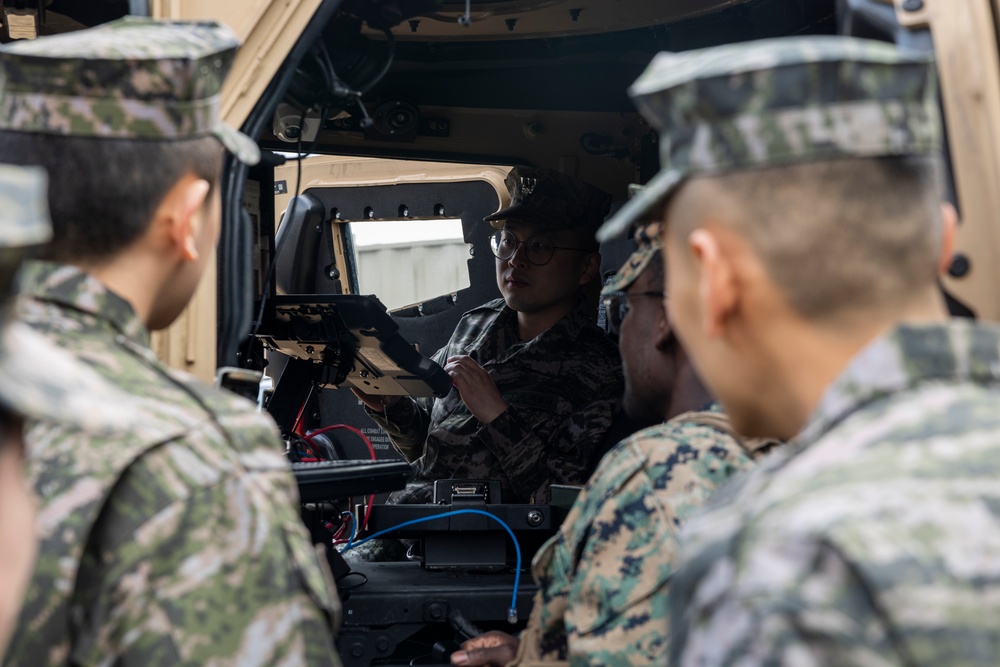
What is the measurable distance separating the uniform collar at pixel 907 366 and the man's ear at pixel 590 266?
298 cm

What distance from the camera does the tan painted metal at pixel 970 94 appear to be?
5.23 ft

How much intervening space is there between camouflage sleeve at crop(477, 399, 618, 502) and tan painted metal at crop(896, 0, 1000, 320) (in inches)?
77.1

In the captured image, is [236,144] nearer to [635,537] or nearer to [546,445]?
[635,537]

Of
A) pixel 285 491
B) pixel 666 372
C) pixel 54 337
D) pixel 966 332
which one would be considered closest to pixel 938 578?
pixel 966 332

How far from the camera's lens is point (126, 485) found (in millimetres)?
1153

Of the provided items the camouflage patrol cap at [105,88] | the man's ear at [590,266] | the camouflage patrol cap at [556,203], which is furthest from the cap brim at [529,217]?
the camouflage patrol cap at [105,88]

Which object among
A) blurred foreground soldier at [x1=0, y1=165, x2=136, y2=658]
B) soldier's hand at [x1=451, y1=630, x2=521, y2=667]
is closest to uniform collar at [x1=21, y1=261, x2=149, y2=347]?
blurred foreground soldier at [x1=0, y1=165, x2=136, y2=658]

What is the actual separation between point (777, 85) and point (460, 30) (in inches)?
96.0

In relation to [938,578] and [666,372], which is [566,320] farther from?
[938,578]

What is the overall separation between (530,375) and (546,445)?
0.92 ft

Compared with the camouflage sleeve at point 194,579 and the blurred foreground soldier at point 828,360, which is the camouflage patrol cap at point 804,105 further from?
the camouflage sleeve at point 194,579

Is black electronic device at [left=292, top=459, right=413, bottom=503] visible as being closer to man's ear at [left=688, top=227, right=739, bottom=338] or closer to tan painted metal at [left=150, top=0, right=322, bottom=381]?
tan painted metal at [left=150, top=0, right=322, bottom=381]

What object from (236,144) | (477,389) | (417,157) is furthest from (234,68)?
(417,157)

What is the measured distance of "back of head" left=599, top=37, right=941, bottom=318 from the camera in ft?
3.32
